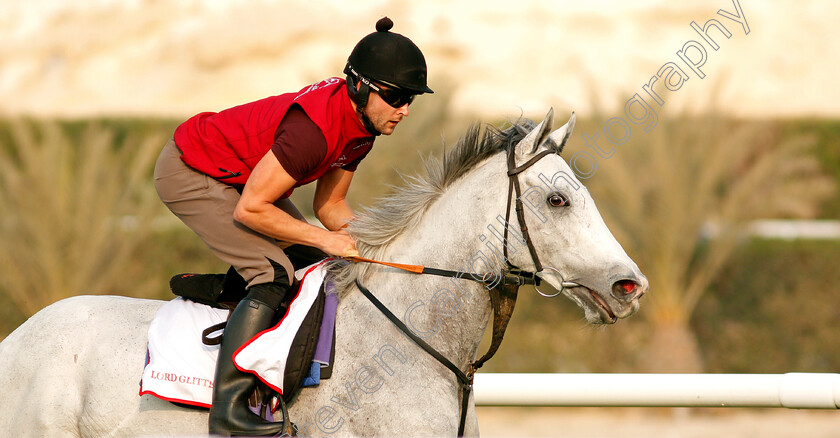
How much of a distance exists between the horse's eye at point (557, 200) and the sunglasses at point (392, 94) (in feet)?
2.39

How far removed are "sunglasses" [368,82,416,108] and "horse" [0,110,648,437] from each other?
326mm

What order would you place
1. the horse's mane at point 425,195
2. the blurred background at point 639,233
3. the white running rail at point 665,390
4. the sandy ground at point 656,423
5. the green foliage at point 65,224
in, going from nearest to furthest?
1. the horse's mane at point 425,195
2. the white running rail at point 665,390
3. the sandy ground at point 656,423
4. the green foliage at point 65,224
5. the blurred background at point 639,233

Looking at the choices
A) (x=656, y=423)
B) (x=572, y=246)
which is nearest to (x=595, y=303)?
(x=572, y=246)

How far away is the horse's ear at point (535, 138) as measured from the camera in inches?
135

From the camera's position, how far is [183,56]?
82.1ft

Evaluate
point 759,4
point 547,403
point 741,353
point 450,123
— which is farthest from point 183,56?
point 547,403

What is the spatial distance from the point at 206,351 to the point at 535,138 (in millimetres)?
1651

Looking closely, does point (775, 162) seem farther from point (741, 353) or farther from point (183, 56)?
point (183, 56)

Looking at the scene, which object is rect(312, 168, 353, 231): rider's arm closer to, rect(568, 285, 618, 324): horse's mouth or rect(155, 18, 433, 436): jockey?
rect(155, 18, 433, 436): jockey

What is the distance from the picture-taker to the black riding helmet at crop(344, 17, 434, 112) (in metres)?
3.50

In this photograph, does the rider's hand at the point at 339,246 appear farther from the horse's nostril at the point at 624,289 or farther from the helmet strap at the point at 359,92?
the horse's nostril at the point at 624,289

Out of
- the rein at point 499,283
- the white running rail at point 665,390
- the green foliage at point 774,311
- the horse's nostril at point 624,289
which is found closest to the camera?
the horse's nostril at point 624,289

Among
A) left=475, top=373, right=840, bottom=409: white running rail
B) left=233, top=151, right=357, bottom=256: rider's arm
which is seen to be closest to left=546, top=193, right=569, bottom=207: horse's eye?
left=233, top=151, right=357, bottom=256: rider's arm

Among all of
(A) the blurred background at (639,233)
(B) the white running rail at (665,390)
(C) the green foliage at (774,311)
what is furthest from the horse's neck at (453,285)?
(C) the green foliage at (774,311)
